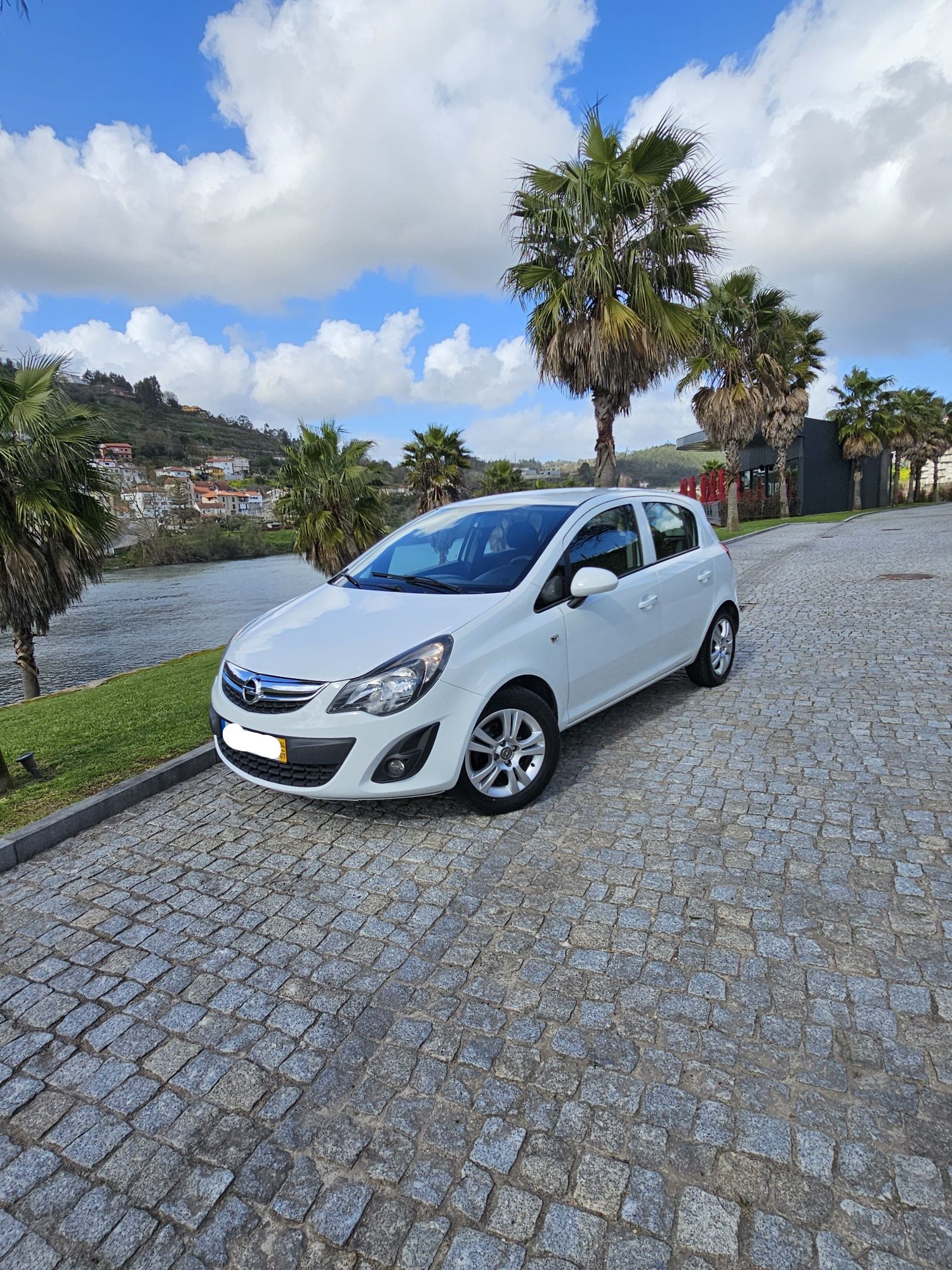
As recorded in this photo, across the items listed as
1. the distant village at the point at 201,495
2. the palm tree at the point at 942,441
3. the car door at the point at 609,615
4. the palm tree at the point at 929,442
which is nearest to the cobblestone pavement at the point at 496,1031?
the car door at the point at 609,615

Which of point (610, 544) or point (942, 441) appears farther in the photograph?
point (942, 441)

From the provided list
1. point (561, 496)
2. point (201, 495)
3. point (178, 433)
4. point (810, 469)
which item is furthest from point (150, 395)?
point (561, 496)

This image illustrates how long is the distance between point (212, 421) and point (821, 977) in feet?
453

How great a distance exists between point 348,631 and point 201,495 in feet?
268

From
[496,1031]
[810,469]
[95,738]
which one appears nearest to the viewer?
[496,1031]

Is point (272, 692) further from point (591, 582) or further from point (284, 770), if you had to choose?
point (591, 582)

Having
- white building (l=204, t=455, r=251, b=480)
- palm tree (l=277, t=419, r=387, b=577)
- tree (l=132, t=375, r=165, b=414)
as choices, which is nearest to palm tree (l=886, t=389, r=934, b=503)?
palm tree (l=277, t=419, r=387, b=577)

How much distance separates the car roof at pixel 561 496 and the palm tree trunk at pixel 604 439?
309 inches

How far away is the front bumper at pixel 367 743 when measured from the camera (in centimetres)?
324

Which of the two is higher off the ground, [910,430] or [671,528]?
[910,430]

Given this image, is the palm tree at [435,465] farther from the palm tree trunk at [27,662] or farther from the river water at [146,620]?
the palm tree trunk at [27,662]

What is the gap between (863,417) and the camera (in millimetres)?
38625

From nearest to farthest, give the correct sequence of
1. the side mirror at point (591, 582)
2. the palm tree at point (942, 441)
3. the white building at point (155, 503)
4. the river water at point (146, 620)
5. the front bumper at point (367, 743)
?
the front bumper at point (367, 743), the side mirror at point (591, 582), the river water at point (146, 620), the white building at point (155, 503), the palm tree at point (942, 441)

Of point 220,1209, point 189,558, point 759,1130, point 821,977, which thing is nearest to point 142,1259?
point 220,1209
